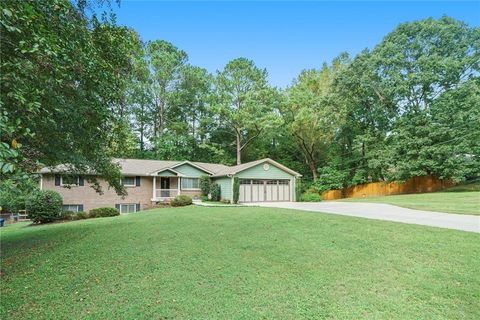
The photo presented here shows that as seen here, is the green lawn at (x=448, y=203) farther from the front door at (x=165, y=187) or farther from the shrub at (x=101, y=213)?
the shrub at (x=101, y=213)

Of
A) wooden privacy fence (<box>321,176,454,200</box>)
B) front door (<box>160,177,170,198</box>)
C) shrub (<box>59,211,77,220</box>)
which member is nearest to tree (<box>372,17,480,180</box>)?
wooden privacy fence (<box>321,176,454,200</box>)

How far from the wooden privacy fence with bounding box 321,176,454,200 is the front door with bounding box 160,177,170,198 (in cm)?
1608

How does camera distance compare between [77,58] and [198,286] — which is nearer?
[198,286]

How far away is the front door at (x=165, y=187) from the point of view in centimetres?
2219

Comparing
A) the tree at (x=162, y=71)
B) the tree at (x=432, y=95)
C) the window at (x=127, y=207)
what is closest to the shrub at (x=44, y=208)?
the window at (x=127, y=207)

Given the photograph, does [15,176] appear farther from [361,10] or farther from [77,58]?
[361,10]

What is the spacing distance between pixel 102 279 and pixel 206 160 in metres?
29.3

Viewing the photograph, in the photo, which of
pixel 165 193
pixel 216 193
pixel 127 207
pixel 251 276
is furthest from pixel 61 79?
pixel 216 193

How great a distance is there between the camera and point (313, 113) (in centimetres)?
2848

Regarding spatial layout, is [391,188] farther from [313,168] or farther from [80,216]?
[80,216]

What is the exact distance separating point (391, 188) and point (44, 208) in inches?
1067

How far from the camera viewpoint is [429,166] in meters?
21.9

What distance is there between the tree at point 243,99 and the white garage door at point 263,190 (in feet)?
31.4

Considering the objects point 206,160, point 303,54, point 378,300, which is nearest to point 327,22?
point 303,54
